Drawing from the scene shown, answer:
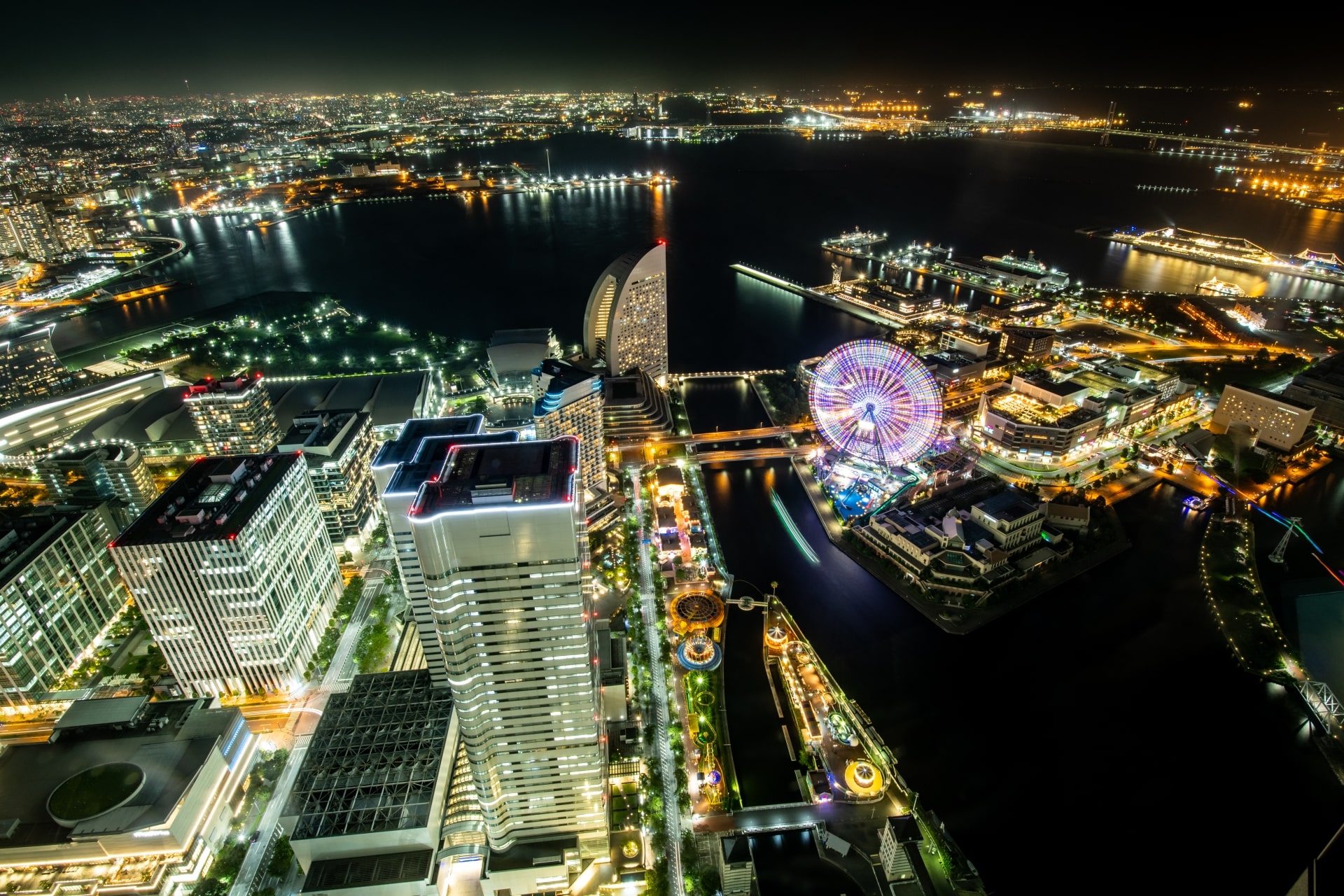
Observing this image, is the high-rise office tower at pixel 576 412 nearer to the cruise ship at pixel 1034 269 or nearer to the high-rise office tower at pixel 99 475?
the high-rise office tower at pixel 99 475

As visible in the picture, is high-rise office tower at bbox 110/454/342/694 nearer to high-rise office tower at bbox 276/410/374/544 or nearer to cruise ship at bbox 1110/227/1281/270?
high-rise office tower at bbox 276/410/374/544

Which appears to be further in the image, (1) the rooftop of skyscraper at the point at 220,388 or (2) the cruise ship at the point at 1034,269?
(2) the cruise ship at the point at 1034,269

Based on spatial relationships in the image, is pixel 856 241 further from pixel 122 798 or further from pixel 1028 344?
pixel 122 798

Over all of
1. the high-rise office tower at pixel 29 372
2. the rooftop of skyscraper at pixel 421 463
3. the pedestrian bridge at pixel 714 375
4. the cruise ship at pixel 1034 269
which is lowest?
the pedestrian bridge at pixel 714 375

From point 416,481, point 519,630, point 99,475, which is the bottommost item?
point 99,475

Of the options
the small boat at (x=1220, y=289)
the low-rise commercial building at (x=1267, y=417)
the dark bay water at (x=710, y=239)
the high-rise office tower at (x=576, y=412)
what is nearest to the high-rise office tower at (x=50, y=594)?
the high-rise office tower at (x=576, y=412)

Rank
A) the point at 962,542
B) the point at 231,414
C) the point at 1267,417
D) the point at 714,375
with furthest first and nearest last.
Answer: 1. the point at 714,375
2. the point at 1267,417
3. the point at 231,414
4. the point at 962,542

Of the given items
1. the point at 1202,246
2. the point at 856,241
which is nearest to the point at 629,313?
the point at 856,241

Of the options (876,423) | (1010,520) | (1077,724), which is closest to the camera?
(1077,724)
